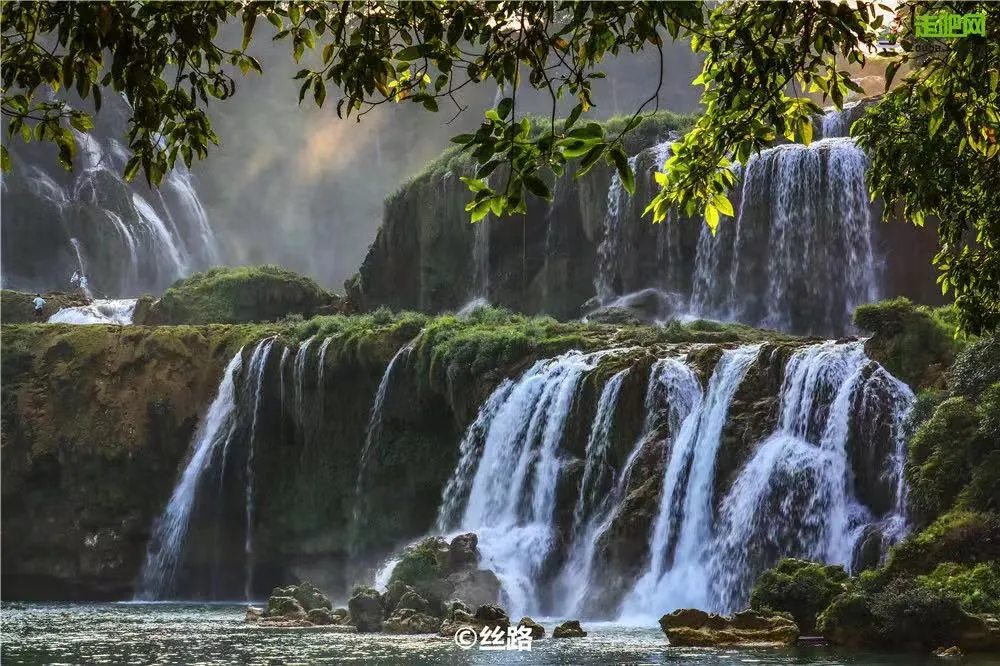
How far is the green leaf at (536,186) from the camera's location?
4473 millimetres

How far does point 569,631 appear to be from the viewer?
54.5 feet

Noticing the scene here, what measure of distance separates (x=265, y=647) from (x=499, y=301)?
21041 mm

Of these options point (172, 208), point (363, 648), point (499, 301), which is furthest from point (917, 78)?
point (172, 208)

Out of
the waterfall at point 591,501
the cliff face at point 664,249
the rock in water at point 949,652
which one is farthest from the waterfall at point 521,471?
the rock in water at point 949,652

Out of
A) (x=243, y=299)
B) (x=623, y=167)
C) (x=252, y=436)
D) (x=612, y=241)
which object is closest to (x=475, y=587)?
(x=252, y=436)

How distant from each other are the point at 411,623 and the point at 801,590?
18.8ft

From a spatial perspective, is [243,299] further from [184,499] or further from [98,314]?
[184,499]

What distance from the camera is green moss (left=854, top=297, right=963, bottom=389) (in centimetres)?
1853

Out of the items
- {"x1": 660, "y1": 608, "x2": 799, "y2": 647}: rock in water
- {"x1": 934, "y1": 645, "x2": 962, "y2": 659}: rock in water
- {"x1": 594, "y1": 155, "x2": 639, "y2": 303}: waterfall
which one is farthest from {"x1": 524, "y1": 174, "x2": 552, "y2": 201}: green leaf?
{"x1": 594, "y1": 155, "x2": 639, "y2": 303}: waterfall

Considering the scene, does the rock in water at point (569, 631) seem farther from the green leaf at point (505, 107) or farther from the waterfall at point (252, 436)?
the waterfall at point (252, 436)

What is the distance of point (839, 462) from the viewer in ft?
60.9

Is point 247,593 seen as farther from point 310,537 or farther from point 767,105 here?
point 767,105

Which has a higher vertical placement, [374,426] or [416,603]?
[374,426]

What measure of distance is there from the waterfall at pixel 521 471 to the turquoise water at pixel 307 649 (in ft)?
9.75
